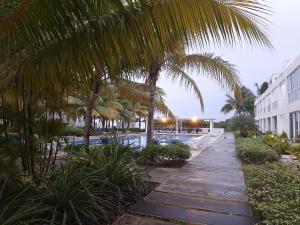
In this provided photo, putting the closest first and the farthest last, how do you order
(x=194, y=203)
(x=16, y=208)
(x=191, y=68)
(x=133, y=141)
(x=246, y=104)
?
(x=16, y=208) < (x=194, y=203) < (x=133, y=141) < (x=191, y=68) < (x=246, y=104)

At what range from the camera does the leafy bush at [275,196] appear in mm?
4578

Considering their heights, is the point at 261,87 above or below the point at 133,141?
above

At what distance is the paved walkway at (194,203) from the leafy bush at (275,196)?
7.8 inches

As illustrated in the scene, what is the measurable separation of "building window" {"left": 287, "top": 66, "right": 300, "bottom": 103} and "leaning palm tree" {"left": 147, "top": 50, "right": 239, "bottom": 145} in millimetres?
12196

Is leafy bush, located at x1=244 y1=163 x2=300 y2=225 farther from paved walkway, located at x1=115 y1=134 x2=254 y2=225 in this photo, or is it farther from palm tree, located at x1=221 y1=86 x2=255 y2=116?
palm tree, located at x1=221 y1=86 x2=255 y2=116

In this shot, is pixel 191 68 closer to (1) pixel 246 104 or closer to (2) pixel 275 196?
(2) pixel 275 196

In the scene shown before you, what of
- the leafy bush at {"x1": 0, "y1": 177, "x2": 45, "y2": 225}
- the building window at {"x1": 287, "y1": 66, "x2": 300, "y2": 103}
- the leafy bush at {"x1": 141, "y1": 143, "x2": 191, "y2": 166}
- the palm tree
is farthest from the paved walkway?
the palm tree

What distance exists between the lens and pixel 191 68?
1130cm

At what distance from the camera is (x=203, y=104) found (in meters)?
13.4

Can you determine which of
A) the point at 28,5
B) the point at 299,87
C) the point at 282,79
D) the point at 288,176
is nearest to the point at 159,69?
the point at 288,176

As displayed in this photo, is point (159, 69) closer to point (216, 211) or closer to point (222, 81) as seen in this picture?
point (222, 81)

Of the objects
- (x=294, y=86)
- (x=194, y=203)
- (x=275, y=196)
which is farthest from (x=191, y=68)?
(x=294, y=86)

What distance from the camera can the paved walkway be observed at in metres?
4.88

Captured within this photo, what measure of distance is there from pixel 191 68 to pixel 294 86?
14.7m
